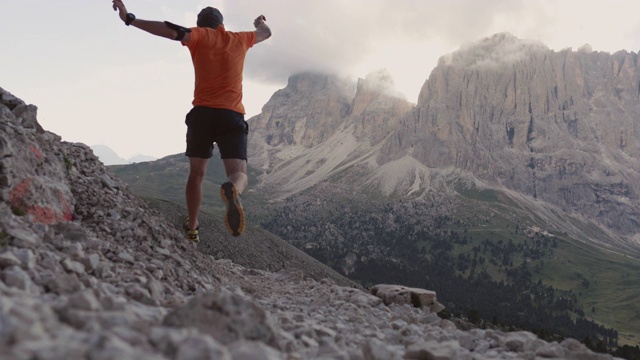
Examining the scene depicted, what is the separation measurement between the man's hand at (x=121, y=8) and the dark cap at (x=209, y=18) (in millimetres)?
1594

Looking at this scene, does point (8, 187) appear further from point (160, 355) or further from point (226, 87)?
point (160, 355)

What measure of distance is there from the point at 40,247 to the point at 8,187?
2084mm

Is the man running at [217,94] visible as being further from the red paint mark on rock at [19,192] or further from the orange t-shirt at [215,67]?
the red paint mark on rock at [19,192]

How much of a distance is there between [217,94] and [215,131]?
80cm

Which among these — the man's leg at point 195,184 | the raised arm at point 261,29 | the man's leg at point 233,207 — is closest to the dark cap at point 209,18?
the raised arm at point 261,29

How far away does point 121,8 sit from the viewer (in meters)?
9.98

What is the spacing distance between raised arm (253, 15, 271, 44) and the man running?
0.47 meters

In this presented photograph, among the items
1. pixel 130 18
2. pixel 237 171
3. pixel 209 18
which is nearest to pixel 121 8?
pixel 130 18

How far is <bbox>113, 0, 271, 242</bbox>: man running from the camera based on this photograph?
9.80 m

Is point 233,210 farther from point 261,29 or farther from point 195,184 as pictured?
point 261,29

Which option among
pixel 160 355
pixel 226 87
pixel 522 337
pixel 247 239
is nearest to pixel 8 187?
pixel 226 87

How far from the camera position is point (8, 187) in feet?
27.3

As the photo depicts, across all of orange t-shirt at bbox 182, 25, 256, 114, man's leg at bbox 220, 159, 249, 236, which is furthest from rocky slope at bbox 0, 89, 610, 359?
orange t-shirt at bbox 182, 25, 256, 114

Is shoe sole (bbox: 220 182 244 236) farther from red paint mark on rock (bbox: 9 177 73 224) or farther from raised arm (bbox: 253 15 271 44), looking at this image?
raised arm (bbox: 253 15 271 44)
